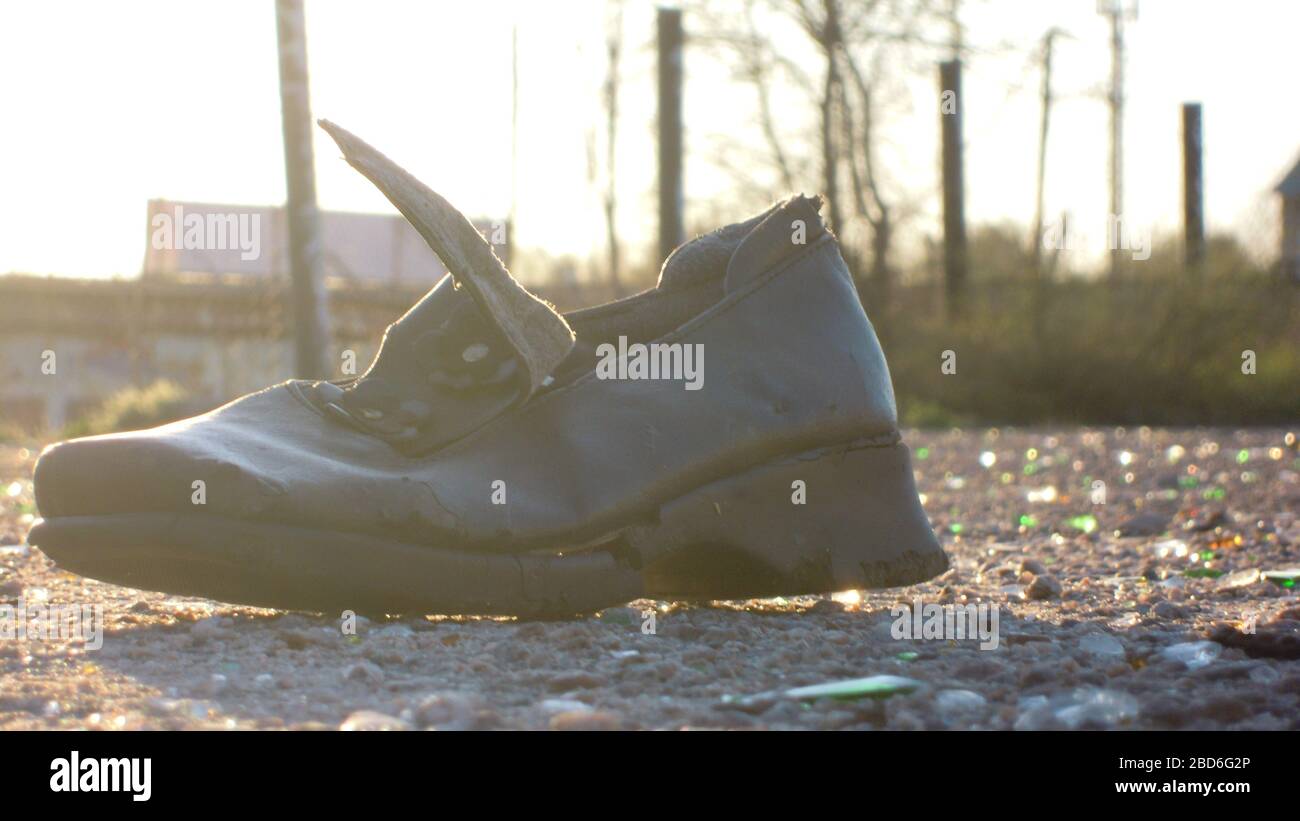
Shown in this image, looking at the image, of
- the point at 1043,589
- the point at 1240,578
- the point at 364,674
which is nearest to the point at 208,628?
the point at 364,674

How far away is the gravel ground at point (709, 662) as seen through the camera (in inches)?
57.7

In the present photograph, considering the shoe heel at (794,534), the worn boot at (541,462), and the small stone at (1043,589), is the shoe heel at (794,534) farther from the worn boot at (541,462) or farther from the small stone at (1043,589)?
the small stone at (1043,589)

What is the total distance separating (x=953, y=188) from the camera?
41.5 feet

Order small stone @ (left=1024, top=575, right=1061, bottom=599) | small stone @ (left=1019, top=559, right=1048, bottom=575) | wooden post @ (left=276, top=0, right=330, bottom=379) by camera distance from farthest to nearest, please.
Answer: wooden post @ (left=276, top=0, right=330, bottom=379), small stone @ (left=1019, top=559, right=1048, bottom=575), small stone @ (left=1024, top=575, right=1061, bottom=599)

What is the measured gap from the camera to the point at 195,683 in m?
1.64

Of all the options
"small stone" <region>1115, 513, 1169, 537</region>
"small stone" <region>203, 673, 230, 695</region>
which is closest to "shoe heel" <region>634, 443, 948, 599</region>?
"small stone" <region>203, 673, 230, 695</region>

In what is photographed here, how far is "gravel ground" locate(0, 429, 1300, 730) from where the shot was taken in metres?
1.46

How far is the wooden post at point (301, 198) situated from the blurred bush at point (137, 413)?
8.77 ft

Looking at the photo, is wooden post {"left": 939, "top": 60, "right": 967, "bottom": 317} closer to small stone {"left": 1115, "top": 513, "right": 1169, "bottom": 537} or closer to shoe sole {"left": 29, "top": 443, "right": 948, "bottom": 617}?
small stone {"left": 1115, "top": 513, "right": 1169, "bottom": 537}

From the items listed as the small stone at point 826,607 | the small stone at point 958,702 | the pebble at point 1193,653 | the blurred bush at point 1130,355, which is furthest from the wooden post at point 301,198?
the small stone at point 958,702

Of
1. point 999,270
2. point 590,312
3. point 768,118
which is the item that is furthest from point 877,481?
point 768,118

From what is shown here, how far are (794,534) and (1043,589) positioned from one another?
1.81ft
